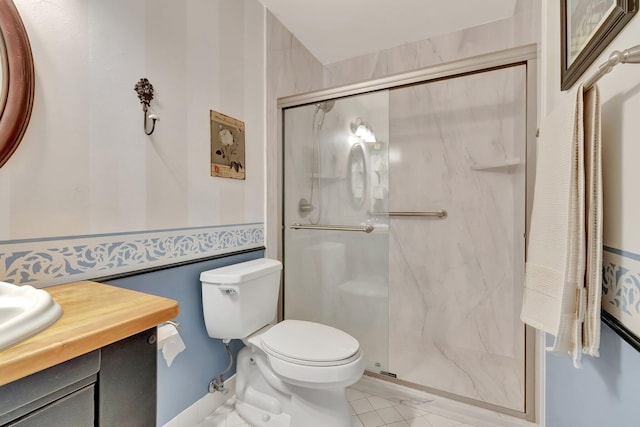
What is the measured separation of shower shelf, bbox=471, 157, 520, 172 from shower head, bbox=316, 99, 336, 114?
42.7 inches

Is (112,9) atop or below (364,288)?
atop

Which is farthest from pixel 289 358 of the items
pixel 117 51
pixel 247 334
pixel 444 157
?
pixel 444 157

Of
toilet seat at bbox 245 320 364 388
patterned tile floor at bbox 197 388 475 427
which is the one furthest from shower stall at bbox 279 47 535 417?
toilet seat at bbox 245 320 364 388

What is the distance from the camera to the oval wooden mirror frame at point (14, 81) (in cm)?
82

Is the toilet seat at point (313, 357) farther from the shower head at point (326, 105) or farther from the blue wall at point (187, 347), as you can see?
the shower head at point (326, 105)

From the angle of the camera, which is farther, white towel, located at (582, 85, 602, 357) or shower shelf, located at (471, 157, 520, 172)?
shower shelf, located at (471, 157, 520, 172)

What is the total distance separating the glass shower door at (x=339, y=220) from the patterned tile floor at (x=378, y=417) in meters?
0.24

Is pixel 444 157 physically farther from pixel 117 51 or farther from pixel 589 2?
pixel 117 51

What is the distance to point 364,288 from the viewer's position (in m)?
1.93

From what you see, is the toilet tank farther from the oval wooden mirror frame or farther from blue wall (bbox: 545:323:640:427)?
blue wall (bbox: 545:323:640:427)

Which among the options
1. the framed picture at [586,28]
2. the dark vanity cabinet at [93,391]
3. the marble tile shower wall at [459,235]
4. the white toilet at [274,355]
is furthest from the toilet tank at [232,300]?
the framed picture at [586,28]

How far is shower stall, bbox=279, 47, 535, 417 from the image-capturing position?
1871 millimetres

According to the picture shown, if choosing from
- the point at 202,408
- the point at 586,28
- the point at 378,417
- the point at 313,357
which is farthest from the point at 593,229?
the point at 202,408

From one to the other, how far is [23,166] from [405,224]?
82.1 inches
